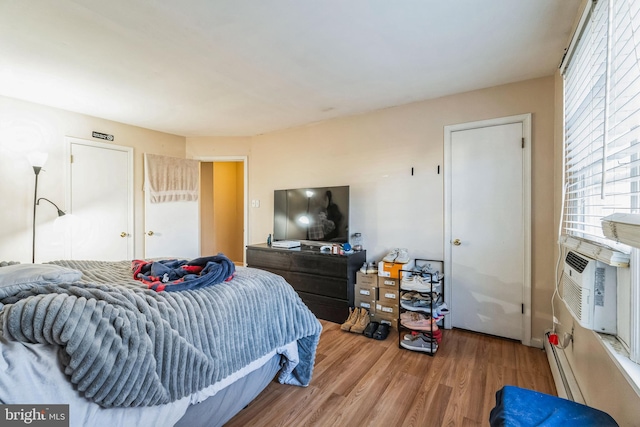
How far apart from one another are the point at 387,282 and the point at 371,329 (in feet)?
1.60

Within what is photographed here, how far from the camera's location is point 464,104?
281cm

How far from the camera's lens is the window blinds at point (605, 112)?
100 centimetres

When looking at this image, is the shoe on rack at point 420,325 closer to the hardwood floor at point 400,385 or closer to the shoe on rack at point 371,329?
the hardwood floor at point 400,385

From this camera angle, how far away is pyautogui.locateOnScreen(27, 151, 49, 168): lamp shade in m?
2.76

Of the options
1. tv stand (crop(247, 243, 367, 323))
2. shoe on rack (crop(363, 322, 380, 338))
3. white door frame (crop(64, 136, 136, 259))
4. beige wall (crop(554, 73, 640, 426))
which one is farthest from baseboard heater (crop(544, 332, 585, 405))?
white door frame (crop(64, 136, 136, 259))

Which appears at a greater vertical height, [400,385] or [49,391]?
[49,391]

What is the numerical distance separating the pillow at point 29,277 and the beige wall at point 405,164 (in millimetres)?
2694

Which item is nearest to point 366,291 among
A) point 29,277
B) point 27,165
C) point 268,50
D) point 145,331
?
point 145,331

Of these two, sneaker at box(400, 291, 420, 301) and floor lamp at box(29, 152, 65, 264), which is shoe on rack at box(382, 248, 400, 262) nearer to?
sneaker at box(400, 291, 420, 301)

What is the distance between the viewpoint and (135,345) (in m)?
1.07

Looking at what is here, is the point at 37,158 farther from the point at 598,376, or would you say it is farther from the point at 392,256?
the point at 598,376

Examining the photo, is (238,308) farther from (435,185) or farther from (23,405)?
(435,185)

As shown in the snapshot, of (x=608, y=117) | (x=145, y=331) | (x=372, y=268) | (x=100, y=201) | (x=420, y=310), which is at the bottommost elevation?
(x=420, y=310)

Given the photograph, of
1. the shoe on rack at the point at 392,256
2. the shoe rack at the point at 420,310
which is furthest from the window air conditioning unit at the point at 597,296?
the shoe on rack at the point at 392,256
